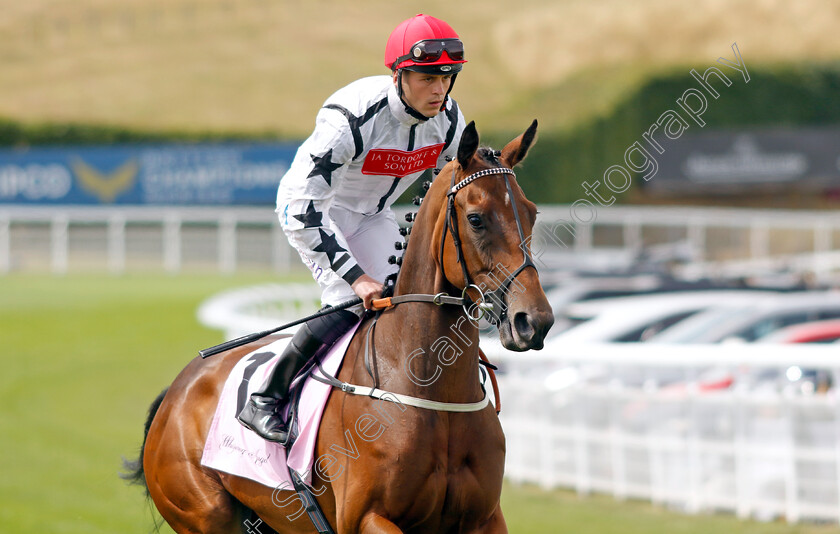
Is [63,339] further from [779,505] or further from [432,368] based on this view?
[432,368]

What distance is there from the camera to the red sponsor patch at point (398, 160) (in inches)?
150

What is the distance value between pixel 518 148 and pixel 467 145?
8.9 inches

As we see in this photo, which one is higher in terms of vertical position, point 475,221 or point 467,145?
point 467,145

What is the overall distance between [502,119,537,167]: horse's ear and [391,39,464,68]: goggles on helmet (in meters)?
0.41

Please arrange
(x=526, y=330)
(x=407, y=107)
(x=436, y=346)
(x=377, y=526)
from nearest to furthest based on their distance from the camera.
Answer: (x=526, y=330) < (x=377, y=526) < (x=436, y=346) < (x=407, y=107)

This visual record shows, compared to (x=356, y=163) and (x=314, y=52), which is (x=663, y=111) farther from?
(x=356, y=163)

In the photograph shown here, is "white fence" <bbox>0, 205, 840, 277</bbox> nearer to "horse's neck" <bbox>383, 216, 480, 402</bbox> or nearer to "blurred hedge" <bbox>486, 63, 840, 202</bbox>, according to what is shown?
"blurred hedge" <bbox>486, 63, 840, 202</bbox>

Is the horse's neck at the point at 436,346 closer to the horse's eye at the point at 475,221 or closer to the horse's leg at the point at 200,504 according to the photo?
the horse's eye at the point at 475,221

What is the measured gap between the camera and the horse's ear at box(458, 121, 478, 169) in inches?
128

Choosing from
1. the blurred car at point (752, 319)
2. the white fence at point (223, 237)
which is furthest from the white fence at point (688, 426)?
the white fence at point (223, 237)

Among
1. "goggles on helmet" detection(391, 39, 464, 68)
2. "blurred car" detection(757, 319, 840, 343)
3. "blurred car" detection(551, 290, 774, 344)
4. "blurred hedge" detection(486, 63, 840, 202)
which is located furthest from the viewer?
"blurred hedge" detection(486, 63, 840, 202)

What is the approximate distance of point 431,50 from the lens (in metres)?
3.57

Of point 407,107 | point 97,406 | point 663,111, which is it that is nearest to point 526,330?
point 407,107

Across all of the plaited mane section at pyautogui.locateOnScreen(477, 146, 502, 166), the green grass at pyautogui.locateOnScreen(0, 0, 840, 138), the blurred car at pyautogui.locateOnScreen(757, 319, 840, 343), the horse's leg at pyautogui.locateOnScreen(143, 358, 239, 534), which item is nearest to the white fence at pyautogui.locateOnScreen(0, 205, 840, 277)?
the green grass at pyautogui.locateOnScreen(0, 0, 840, 138)
